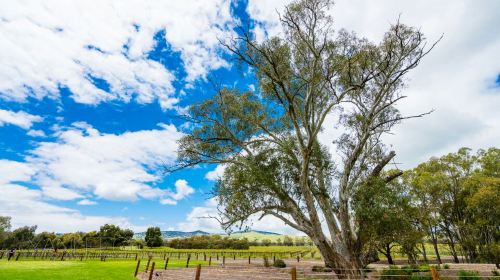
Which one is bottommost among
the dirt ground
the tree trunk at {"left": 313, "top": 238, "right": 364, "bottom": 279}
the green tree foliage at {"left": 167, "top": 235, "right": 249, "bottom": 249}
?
the dirt ground

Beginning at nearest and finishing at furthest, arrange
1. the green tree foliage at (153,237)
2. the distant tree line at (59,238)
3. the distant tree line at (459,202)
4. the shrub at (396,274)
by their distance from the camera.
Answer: the shrub at (396,274) < the distant tree line at (459,202) < the distant tree line at (59,238) < the green tree foliage at (153,237)

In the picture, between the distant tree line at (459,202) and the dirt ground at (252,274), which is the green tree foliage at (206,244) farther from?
the dirt ground at (252,274)

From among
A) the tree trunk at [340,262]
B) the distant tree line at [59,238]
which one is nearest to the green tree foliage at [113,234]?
the distant tree line at [59,238]

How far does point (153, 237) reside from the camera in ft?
265

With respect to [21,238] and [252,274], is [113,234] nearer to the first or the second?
[21,238]

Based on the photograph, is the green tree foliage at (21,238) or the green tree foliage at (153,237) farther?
the green tree foliage at (153,237)

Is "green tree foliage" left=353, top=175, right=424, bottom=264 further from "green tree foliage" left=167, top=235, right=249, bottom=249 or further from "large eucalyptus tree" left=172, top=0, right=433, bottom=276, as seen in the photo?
"green tree foliage" left=167, top=235, right=249, bottom=249

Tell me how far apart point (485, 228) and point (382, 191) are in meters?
24.7

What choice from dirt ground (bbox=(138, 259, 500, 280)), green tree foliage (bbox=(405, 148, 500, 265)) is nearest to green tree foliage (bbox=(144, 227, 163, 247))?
dirt ground (bbox=(138, 259, 500, 280))

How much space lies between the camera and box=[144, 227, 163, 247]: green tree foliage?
80325mm

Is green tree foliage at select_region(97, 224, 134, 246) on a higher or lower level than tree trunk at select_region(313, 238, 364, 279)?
higher

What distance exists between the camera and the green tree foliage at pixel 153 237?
8032cm

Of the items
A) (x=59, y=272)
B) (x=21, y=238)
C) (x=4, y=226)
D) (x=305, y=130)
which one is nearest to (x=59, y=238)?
(x=21, y=238)

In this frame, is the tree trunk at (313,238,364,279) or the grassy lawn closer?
the tree trunk at (313,238,364,279)
